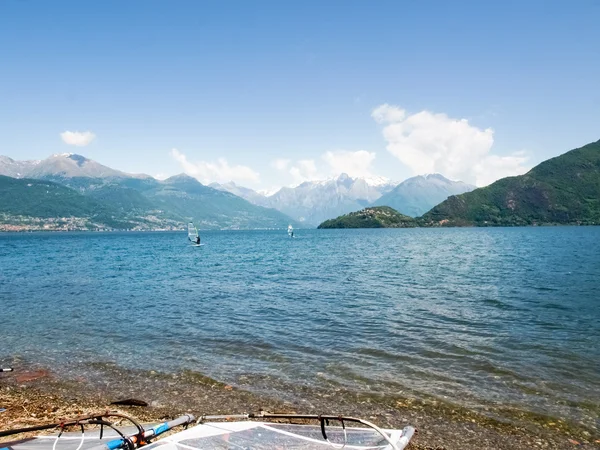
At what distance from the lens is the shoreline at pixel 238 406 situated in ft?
38.7

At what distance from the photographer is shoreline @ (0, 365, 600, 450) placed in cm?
1178

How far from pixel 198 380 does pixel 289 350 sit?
5.66m

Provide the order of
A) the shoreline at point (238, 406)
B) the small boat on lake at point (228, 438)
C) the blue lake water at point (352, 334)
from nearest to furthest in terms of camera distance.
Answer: the small boat on lake at point (228, 438)
the shoreline at point (238, 406)
the blue lake water at point (352, 334)

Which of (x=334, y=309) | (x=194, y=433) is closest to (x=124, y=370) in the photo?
(x=194, y=433)

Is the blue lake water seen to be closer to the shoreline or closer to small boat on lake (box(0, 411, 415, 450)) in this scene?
the shoreline

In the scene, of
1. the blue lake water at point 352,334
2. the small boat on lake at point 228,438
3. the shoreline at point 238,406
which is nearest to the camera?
the small boat on lake at point 228,438

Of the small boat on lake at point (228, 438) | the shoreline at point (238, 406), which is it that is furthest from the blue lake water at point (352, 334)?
the small boat on lake at point (228, 438)

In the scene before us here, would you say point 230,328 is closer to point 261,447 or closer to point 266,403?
point 266,403

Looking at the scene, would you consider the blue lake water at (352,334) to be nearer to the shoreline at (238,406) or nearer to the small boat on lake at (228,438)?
the shoreline at (238,406)

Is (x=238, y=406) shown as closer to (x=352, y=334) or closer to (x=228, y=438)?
(x=228, y=438)

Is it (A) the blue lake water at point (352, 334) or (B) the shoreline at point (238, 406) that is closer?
(B) the shoreline at point (238, 406)

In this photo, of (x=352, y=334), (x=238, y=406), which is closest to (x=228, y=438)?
(x=238, y=406)

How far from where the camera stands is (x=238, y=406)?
14.4m

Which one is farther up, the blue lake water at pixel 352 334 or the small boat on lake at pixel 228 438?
the small boat on lake at pixel 228 438
